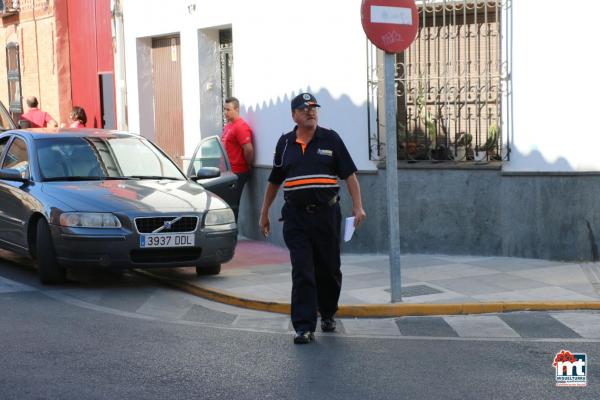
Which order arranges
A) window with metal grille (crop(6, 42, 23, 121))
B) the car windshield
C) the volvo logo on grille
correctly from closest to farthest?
the volvo logo on grille → the car windshield → window with metal grille (crop(6, 42, 23, 121))

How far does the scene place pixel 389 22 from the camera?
8.67 metres

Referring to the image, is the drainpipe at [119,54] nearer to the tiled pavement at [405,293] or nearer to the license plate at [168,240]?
the tiled pavement at [405,293]

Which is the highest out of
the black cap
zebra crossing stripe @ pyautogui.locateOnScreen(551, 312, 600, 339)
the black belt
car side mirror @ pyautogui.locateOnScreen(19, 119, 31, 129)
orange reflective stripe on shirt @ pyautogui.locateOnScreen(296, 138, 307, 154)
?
the black cap

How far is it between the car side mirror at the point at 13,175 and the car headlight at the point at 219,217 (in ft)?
6.79

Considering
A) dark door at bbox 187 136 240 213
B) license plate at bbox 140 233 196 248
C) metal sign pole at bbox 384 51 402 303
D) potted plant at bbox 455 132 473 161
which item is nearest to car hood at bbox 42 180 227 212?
license plate at bbox 140 233 196 248

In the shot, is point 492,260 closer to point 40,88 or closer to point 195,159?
point 195,159

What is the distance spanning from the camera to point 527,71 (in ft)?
35.9

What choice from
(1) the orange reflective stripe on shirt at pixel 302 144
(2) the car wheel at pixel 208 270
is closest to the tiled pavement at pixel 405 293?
(2) the car wheel at pixel 208 270

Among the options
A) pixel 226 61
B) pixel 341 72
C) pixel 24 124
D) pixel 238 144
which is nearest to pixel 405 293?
pixel 341 72

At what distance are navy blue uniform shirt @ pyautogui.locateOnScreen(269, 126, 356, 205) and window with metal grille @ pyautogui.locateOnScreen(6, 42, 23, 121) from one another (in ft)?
61.2

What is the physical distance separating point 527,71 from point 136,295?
484 centimetres

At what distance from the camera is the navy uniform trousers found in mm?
7457

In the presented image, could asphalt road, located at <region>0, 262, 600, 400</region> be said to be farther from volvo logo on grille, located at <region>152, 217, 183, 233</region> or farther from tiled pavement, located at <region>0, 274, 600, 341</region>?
volvo logo on grille, located at <region>152, 217, 183, 233</region>

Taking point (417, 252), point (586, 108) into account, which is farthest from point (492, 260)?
point (586, 108)
